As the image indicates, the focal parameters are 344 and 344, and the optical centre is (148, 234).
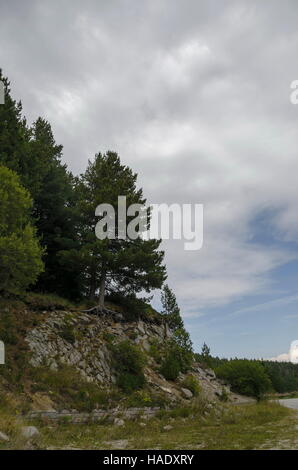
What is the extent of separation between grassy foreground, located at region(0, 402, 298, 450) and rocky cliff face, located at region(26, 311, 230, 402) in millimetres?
4452

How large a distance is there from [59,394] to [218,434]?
774 centimetres

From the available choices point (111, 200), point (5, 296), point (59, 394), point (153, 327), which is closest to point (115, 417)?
point (59, 394)

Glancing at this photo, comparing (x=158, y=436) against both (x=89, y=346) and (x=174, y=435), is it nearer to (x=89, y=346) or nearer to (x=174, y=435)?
(x=174, y=435)

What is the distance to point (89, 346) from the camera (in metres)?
20.4

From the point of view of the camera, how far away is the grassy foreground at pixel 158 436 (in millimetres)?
9219

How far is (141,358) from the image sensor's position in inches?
805

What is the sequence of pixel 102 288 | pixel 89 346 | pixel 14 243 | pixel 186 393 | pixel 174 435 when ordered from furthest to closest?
pixel 102 288
pixel 186 393
pixel 89 346
pixel 14 243
pixel 174 435

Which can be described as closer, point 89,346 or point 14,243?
point 14,243

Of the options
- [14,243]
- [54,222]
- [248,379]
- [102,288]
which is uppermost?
[54,222]

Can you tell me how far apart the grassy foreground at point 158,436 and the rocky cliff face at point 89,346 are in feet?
14.6

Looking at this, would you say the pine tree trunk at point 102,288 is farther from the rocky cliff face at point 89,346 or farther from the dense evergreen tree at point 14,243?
the dense evergreen tree at point 14,243

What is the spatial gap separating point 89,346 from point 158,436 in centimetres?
931

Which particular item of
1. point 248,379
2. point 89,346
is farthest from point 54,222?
point 248,379
